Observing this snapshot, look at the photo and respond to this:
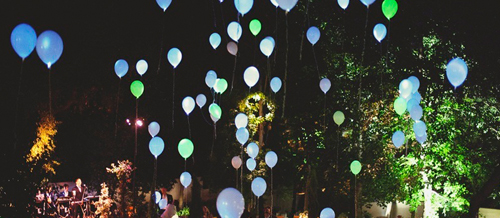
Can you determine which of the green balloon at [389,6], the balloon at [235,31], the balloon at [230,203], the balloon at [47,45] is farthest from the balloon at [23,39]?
the green balloon at [389,6]

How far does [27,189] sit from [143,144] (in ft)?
21.4

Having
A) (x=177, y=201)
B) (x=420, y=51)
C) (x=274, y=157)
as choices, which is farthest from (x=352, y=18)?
(x=177, y=201)

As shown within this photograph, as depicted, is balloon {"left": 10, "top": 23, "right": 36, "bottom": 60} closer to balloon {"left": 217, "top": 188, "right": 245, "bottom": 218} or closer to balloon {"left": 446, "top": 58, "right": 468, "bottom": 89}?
balloon {"left": 217, "top": 188, "right": 245, "bottom": 218}

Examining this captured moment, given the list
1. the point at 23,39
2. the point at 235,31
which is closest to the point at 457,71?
the point at 235,31

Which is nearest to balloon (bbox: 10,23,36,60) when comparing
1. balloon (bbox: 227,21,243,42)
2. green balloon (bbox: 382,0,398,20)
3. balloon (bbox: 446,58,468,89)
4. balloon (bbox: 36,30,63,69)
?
balloon (bbox: 36,30,63,69)

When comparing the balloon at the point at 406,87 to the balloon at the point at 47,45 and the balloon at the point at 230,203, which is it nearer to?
the balloon at the point at 230,203

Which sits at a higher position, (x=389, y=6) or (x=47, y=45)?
(x=389, y=6)

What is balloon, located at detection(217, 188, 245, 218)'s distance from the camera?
4312 mm

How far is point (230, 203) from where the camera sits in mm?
4316

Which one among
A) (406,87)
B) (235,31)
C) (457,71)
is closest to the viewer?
(457,71)

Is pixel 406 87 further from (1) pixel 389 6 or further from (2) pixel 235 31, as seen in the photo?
(2) pixel 235 31

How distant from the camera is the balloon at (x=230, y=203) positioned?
170 inches

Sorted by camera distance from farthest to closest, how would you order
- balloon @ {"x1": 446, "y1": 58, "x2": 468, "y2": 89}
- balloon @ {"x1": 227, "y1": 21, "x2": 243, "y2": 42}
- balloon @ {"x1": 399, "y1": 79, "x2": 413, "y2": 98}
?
balloon @ {"x1": 227, "y1": 21, "x2": 243, "y2": 42} < balloon @ {"x1": 399, "y1": 79, "x2": 413, "y2": 98} < balloon @ {"x1": 446, "y1": 58, "x2": 468, "y2": 89}

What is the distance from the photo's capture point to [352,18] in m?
7.53
